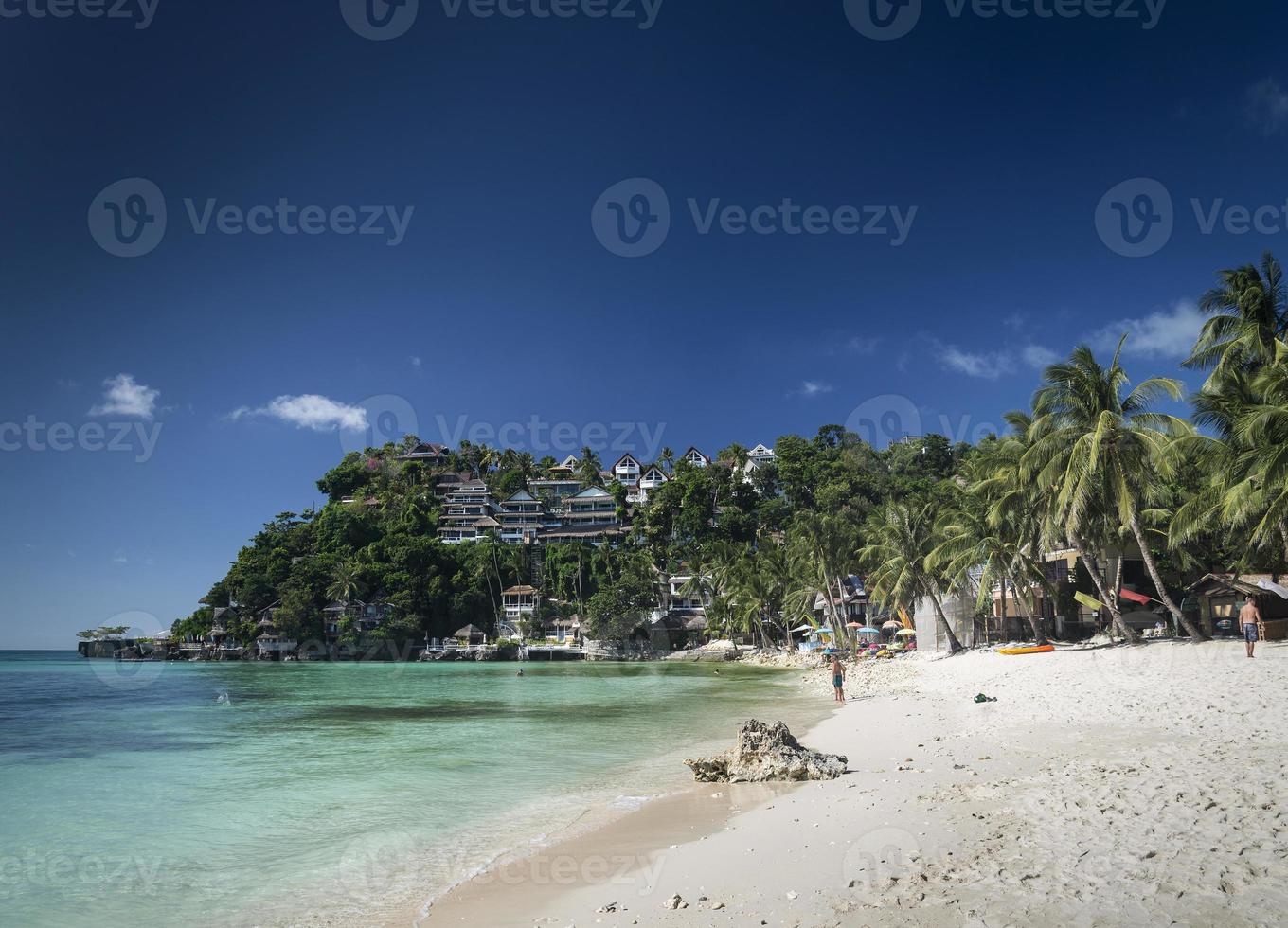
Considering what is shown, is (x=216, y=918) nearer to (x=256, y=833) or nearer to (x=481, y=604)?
(x=256, y=833)

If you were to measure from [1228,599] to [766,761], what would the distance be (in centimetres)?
2821

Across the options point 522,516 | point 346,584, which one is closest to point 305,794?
point 346,584

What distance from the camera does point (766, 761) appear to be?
10828 millimetres

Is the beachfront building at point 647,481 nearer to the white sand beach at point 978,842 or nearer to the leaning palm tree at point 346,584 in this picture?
the leaning palm tree at point 346,584

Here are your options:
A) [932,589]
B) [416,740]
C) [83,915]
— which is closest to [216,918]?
[83,915]

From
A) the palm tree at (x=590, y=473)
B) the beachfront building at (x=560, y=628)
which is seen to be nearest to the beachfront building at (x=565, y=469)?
the palm tree at (x=590, y=473)

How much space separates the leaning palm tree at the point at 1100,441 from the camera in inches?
852

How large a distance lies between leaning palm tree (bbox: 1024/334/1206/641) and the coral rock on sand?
1470 centimetres

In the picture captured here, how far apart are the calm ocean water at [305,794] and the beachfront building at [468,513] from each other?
6766 cm

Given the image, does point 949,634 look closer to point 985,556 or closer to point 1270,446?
point 985,556

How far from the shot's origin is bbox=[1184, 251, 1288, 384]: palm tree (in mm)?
22453
